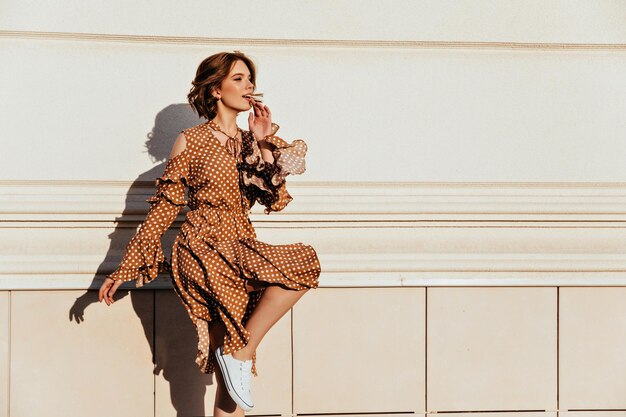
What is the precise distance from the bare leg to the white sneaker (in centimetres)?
3

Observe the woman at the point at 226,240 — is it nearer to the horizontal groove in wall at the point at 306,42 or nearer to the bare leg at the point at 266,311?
the bare leg at the point at 266,311

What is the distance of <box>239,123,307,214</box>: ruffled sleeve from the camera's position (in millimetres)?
3934

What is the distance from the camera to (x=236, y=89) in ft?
13.3

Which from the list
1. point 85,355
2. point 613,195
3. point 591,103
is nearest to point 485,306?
point 613,195

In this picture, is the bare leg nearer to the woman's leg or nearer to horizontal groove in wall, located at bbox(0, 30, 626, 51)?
the woman's leg

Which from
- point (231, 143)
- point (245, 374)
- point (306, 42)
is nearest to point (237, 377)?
point (245, 374)

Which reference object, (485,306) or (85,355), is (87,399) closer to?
(85,355)

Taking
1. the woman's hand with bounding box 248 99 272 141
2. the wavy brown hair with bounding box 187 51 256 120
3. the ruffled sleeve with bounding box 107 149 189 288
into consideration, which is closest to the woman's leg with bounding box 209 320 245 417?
the ruffled sleeve with bounding box 107 149 189 288

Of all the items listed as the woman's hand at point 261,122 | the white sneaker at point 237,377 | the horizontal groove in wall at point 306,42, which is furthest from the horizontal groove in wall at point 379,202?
the white sneaker at point 237,377

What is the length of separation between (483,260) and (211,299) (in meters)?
1.49

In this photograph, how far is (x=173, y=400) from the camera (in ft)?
14.9

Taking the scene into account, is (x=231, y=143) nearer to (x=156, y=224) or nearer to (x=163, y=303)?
(x=156, y=224)

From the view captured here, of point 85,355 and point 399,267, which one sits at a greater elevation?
point 399,267

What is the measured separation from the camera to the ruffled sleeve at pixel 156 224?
13.0 feet
